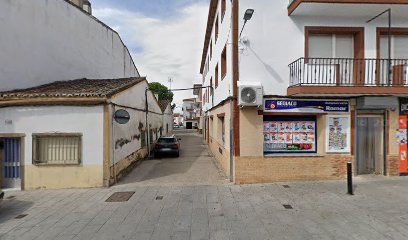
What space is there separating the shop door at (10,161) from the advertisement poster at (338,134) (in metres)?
10.6

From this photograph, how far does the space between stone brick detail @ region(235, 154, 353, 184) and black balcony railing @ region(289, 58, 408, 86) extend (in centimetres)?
261

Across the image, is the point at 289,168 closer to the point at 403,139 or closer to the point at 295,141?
the point at 295,141

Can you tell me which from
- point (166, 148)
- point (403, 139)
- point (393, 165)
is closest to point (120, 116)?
point (166, 148)

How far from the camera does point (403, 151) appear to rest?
873 centimetres

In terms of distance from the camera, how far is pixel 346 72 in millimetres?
8234

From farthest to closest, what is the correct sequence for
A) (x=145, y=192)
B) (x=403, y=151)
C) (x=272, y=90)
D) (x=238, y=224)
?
(x=403, y=151)
(x=272, y=90)
(x=145, y=192)
(x=238, y=224)

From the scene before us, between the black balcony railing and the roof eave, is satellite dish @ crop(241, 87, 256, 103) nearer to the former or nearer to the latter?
the black balcony railing

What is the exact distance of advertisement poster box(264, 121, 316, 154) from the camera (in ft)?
27.8

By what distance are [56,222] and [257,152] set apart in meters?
5.94

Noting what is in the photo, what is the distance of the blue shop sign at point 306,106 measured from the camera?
815cm

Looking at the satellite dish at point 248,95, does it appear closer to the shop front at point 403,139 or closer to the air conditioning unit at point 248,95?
the air conditioning unit at point 248,95

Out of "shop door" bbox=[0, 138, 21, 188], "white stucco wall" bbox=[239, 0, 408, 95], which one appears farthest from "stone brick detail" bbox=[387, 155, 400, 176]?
"shop door" bbox=[0, 138, 21, 188]

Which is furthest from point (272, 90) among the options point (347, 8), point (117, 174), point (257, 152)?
point (117, 174)

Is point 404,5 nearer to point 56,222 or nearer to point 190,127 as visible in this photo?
point 56,222
